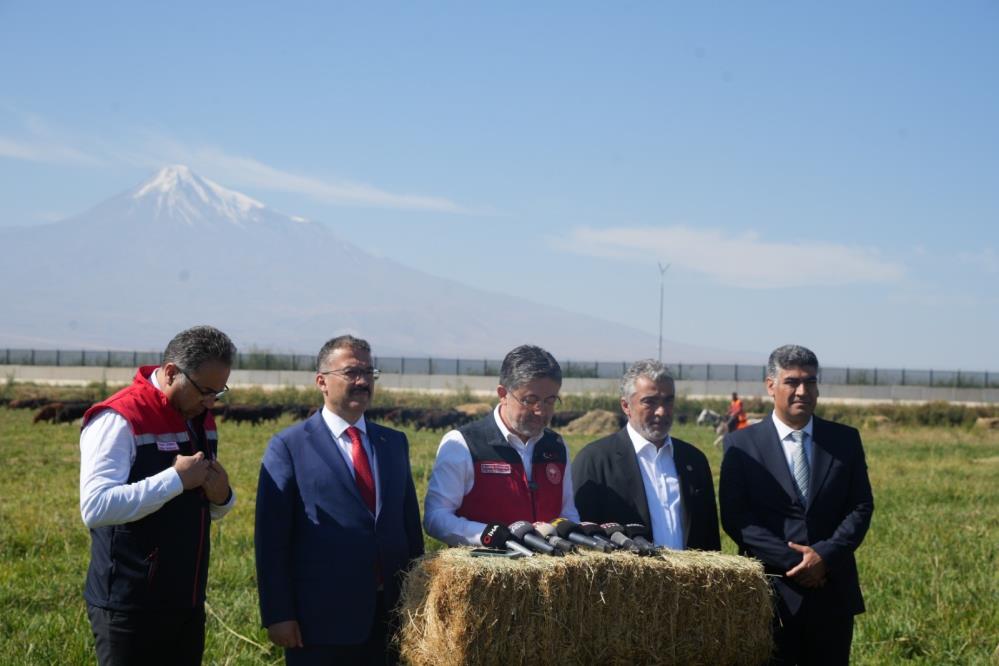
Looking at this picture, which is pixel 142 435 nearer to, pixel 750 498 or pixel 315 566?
pixel 315 566

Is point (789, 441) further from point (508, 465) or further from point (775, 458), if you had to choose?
point (508, 465)

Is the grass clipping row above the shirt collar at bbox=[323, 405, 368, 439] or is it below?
below

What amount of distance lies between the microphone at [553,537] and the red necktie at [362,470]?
0.79 m

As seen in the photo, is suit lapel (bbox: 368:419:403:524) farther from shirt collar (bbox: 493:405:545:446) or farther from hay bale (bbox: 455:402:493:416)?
hay bale (bbox: 455:402:493:416)

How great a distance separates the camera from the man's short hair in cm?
502

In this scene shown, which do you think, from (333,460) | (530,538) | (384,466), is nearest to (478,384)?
(384,466)

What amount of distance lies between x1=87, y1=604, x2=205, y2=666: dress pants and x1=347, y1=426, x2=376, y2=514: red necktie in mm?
907

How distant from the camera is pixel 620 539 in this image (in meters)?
4.73

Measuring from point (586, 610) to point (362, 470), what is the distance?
4.08 feet

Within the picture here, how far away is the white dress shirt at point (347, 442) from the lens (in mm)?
4965

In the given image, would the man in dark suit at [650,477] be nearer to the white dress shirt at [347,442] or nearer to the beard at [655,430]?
the beard at [655,430]

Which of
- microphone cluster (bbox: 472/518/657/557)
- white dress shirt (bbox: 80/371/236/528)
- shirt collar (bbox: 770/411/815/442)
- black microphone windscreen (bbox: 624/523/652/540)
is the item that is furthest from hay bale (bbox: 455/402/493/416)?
white dress shirt (bbox: 80/371/236/528)

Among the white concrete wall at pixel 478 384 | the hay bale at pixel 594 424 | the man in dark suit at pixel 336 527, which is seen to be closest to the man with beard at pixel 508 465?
the man in dark suit at pixel 336 527

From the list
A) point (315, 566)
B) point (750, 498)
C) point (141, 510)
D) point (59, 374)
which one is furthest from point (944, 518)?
point (59, 374)
